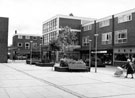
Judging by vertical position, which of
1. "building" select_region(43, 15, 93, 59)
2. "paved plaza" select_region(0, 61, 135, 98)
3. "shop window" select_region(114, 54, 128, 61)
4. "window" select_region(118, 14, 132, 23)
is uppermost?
"building" select_region(43, 15, 93, 59)

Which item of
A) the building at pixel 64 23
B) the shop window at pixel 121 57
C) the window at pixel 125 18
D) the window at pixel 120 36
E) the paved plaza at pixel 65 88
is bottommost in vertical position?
the paved plaza at pixel 65 88

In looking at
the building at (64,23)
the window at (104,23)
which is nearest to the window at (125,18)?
the window at (104,23)

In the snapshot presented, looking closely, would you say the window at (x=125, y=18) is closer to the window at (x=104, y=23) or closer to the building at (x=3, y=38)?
the window at (x=104, y=23)

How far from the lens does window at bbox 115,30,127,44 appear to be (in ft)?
116

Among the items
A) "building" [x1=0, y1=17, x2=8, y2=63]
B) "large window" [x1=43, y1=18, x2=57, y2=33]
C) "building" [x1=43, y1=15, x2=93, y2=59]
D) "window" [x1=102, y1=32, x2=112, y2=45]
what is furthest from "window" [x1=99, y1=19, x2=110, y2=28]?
"building" [x1=0, y1=17, x2=8, y2=63]

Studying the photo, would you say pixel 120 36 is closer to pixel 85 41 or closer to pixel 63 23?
pixel 85 41

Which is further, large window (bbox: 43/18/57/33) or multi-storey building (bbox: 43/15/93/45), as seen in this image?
large window (bbox: 43/18/57/33)

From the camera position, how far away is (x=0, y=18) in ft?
157

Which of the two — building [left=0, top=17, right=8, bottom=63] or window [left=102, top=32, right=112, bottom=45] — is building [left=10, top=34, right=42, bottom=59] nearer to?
building [left=0, top=17, right=8, bottom=63]

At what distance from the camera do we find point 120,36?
36.2 meters

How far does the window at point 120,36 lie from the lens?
3525 cm

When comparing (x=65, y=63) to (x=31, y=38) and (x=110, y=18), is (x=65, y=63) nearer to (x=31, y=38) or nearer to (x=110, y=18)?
(x=110, y=18)

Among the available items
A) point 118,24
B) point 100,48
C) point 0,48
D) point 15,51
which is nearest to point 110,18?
point 118,24

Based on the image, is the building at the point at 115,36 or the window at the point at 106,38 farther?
the window at the point at 106,38
